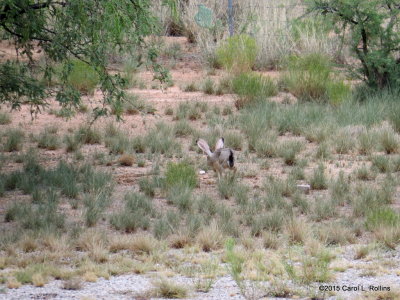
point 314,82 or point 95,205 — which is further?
point 314,82

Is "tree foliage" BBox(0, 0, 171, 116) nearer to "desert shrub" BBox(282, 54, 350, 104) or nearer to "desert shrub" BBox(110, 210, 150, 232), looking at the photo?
"desert shrub" BBox(110, 210, 150, 232)

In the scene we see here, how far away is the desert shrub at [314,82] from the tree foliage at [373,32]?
735mm

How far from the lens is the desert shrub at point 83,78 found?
16656mm

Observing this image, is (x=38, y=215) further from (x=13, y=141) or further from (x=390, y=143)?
(x=390, y=143)

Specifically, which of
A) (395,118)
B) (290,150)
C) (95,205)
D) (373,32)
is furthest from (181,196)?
(373,32)

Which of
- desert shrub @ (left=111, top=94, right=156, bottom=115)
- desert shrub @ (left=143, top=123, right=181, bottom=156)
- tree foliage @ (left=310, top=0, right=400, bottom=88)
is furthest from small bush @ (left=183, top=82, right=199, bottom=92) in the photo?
desert shrub @ (left=143, top=123, right=181, bottom=156)

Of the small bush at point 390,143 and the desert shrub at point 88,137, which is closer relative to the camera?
the small bush at point 390,143

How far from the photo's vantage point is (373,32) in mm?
16906

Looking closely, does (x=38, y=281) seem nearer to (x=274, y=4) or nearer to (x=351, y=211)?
(x=351, y=211)

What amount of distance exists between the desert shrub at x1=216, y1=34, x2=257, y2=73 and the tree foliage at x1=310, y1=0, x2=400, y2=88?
2.63m

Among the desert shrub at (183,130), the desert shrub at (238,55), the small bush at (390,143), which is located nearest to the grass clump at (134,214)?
the desert shrub at (183,130)

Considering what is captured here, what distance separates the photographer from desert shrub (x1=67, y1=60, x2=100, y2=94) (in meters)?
16.7

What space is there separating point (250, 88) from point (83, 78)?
130 inches

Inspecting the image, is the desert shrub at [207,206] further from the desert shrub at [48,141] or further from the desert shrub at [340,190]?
the desert shrub at [48,141]
